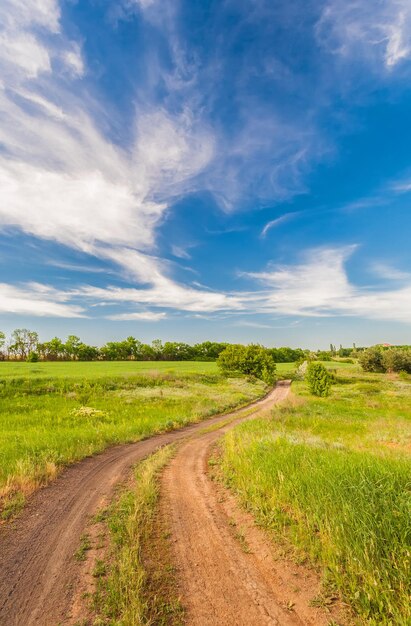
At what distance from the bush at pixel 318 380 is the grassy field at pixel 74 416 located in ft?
32.6

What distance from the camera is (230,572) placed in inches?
215

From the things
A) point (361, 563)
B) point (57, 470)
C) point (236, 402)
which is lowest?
point (236, 402)

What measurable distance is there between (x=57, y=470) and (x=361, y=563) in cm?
1081

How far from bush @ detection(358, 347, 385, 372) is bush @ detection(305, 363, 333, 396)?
6299cm

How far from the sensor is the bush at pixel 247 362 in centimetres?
8157

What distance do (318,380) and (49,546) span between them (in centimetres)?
5066

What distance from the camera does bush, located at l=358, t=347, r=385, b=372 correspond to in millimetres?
101375

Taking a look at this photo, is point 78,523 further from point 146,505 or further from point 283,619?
point 283,619

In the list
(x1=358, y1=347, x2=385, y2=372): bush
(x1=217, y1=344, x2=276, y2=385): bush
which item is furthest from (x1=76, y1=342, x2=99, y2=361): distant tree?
(x1=358, y1=347, x2=385, y2=372): bush

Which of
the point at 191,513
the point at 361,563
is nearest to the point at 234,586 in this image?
the point at 361,563

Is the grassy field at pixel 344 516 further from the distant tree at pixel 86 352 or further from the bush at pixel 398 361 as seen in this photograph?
the distant tree at pixel 86 352

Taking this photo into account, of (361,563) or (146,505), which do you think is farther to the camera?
(146,505)

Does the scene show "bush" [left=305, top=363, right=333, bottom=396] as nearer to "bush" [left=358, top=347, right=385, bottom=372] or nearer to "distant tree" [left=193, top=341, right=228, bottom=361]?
"bush" [left=358, top=347, right=385, bottom=372]

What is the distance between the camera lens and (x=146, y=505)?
8148 millimetres
